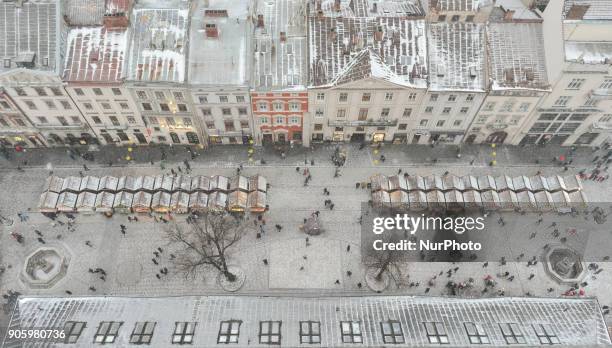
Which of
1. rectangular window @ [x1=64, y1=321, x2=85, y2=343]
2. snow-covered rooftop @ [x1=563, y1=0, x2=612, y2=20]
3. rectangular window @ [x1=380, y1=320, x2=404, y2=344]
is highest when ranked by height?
snow-covered rooftop @ [x1=563, y1=0, x2=612, y2=20]

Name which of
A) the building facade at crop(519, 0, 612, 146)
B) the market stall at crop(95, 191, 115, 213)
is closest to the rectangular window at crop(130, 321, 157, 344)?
the market stall at crop(95, 191, 115, 213)

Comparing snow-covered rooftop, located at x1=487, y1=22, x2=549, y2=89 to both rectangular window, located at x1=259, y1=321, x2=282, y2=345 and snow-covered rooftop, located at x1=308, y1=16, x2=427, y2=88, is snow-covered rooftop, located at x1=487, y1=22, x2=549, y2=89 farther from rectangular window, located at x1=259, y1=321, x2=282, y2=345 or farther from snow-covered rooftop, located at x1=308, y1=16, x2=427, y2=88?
rectangular window, located at x1=259, y1=321, x2=282, y2=345

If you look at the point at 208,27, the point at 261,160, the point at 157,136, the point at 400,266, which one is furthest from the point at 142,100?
the point at 400,266

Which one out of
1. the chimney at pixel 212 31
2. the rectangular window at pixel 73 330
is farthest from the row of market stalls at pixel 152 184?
the rectangular window at pixel 73 330

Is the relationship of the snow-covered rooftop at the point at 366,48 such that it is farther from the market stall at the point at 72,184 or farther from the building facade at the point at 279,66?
the market stall at the point at 72,184

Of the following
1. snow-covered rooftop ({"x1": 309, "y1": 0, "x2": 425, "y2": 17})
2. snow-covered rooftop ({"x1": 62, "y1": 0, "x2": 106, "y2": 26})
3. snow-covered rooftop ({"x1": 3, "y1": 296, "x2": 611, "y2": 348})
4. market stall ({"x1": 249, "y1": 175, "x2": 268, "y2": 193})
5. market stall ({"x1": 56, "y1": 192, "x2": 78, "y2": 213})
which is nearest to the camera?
snow-covered rooftop ({"x1": 3, "y1": 296, "x2": 611, "y2": 348})
